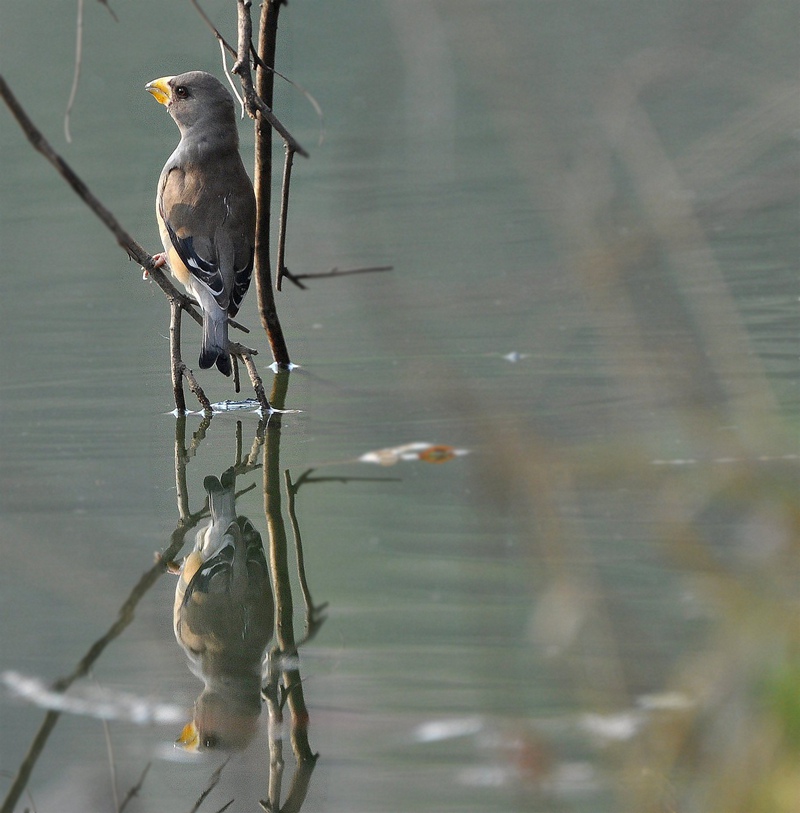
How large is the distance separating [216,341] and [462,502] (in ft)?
3.70

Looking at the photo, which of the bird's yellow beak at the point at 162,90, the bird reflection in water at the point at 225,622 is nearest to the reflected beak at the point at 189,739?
the bird reflection in water at the point at 225,622

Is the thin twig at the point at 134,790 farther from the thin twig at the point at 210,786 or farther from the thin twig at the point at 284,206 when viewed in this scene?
the thin twig at the point at 284,206

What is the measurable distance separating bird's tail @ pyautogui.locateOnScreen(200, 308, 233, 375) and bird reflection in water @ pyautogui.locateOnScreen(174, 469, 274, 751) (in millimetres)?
569

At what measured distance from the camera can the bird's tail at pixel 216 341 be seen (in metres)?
4.12

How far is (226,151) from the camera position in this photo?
14.7 feet

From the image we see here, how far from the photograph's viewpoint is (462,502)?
3.39m

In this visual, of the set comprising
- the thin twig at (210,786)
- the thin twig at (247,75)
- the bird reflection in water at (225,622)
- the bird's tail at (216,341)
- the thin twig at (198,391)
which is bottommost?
the thin twig at (198,391)

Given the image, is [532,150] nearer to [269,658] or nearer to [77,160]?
[269,658]

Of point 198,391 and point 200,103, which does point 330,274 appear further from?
point 200,103

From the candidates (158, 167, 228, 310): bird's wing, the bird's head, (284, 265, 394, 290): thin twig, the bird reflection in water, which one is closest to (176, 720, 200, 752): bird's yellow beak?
the bird reflection in water

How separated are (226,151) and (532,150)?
2962mm

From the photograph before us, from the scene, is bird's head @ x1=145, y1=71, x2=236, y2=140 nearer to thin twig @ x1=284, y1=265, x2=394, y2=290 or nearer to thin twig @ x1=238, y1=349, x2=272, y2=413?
thin twig @ x1=284, y1=265, x2=394, y2=290

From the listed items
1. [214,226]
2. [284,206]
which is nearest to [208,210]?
[214,226]

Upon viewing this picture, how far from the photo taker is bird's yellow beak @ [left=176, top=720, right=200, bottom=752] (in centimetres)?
229
